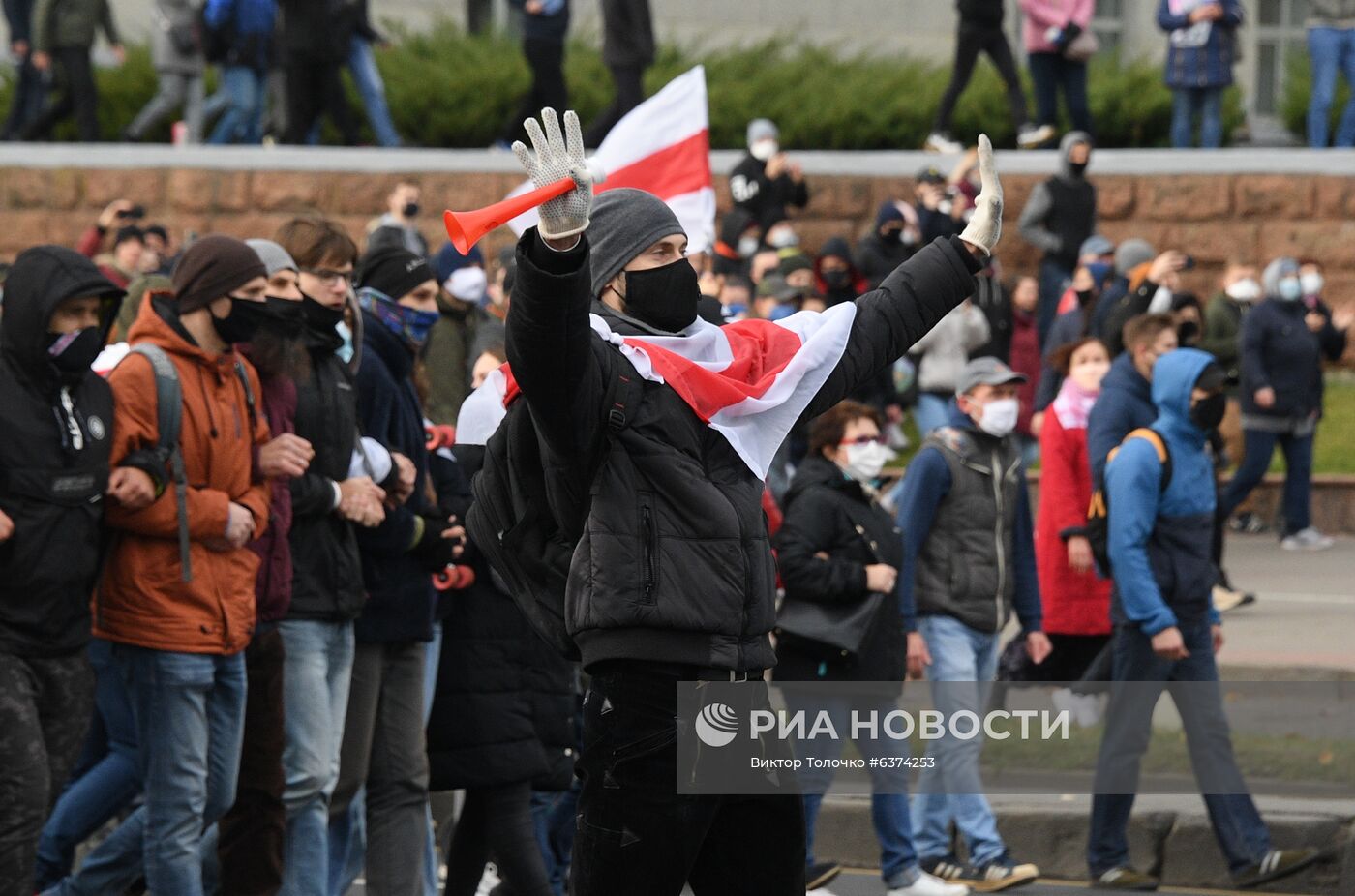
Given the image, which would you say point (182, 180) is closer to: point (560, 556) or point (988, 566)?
point (988, 566)

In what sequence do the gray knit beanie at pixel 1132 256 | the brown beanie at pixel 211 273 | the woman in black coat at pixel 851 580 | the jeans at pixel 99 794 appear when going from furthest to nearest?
the gray knit beanie at pixel 1132 256
the woman in black coat at pixel 851 580
the jeans at pixel 99 794
the brown beanie at pixel 211 273

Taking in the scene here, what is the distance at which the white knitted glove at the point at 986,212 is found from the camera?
205 inches

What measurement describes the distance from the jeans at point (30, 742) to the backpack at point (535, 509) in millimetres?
1608

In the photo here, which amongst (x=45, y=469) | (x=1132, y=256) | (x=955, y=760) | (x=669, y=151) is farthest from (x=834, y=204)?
(x=45, y=469)

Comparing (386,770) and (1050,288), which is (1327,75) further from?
(386,770)

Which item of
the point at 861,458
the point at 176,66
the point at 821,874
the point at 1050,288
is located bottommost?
the point at 821,874

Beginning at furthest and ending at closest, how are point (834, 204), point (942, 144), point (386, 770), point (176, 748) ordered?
1. point (942, 144)
2. point (834, 204)
3. point (386, 770)
4. point (176, 748)

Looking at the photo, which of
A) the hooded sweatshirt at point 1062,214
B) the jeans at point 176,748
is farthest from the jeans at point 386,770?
the hooded sweatshirt at point 1062,214

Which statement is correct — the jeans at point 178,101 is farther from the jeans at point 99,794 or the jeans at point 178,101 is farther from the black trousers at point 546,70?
the jeans at point 99,794

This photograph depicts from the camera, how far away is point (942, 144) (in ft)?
61.0

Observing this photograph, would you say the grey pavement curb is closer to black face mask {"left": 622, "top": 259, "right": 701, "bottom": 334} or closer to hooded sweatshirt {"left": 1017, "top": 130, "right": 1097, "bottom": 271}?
black face mask {"left": 622, "top": 259, "right": 701, "bottom": 334}

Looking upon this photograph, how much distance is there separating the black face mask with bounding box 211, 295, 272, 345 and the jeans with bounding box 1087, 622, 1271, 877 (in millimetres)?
3690

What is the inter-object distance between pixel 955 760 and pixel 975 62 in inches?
439

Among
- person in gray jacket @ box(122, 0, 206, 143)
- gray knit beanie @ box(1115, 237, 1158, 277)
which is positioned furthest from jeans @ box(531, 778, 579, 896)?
person in gray jacket @ box(122, 0, 206, 143)
